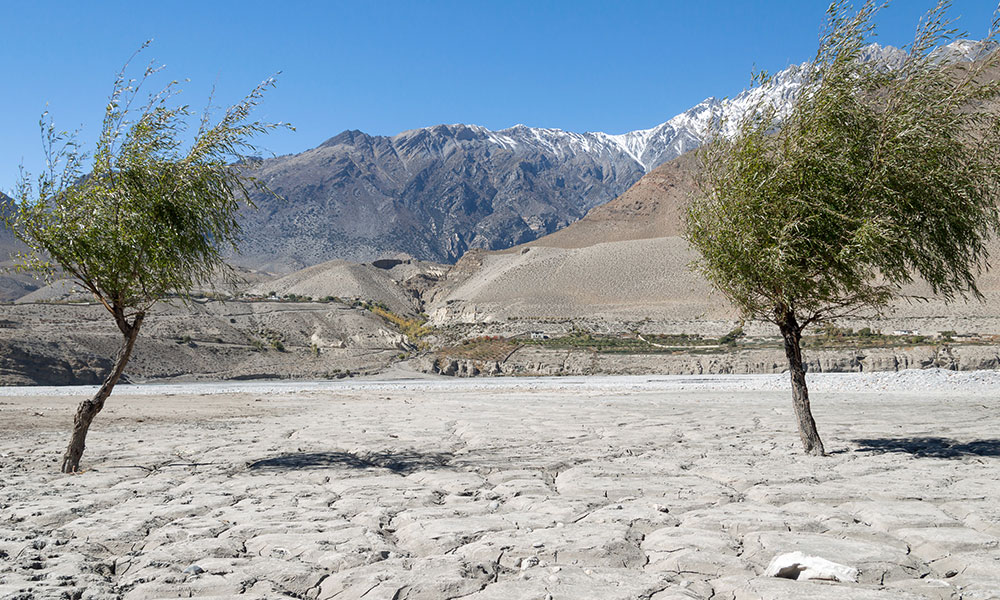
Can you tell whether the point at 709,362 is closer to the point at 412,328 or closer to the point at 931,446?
the point at 931,446

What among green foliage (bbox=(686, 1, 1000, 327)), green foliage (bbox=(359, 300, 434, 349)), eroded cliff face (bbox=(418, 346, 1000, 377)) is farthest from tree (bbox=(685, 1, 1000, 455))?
green foliage (bbox=(359, 300, 434, 349))

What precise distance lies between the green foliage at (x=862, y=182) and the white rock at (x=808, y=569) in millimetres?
5015

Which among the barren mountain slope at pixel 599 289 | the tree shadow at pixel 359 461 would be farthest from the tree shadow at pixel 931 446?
the barren mountain slope at pixel 599 289

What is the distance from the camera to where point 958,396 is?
60.8ft

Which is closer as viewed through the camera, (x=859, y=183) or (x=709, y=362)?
(x=859, y=183)

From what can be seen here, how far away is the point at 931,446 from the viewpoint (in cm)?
973

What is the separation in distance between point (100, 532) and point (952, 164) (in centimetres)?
1050

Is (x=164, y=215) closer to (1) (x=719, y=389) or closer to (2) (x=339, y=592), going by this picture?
(2) (x=339, y=592)

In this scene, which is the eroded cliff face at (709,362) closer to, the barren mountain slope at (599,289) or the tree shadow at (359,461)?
the barren mountain slope at (599,289)

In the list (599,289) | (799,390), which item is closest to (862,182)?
(799,390)

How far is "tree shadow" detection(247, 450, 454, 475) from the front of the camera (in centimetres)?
841

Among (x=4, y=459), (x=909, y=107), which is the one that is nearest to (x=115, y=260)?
(x=4, y=459)

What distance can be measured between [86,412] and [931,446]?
475 inches

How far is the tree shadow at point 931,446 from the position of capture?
898 cm
